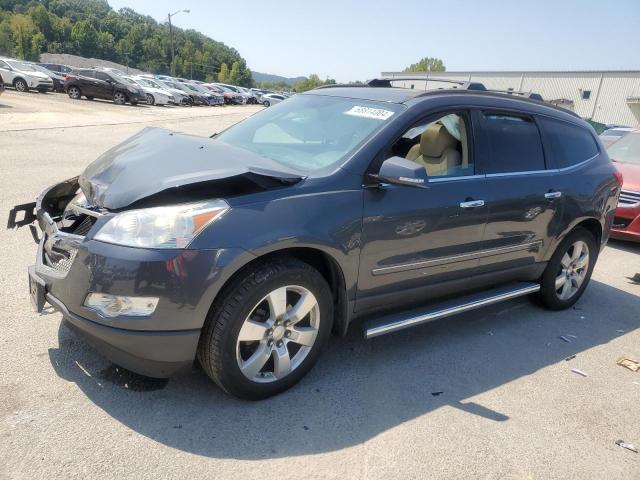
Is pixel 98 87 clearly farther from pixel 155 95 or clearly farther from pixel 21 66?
pixel 155 95

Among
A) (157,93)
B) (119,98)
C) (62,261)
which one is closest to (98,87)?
(119,98)

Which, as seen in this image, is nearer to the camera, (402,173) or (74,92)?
(402,173)

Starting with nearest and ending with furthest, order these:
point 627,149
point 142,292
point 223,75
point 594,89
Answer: point 142,292, point 627,149, point 594,89, point 223,75

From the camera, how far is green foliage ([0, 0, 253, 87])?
104812 millimetres

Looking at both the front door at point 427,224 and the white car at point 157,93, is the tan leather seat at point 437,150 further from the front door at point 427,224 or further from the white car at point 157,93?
the white car at point 157,93

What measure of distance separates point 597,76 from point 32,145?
60.2 m

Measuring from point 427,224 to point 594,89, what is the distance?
6237cm

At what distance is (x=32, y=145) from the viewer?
10.9 metres

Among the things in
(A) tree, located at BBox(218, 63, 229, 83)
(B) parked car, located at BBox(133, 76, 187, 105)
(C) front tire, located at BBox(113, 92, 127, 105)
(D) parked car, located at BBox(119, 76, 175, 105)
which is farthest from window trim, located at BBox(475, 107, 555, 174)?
(A) tree, located at BBox(218, 63, 229, 83)

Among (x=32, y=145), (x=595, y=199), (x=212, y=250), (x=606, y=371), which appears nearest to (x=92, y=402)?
(x=212, y=250)

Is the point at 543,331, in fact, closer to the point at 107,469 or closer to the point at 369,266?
the point at 369,266

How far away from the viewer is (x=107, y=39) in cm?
11912

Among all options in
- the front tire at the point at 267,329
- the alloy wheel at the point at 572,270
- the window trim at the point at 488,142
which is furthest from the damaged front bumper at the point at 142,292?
the alloy wheel at the point at 572,270

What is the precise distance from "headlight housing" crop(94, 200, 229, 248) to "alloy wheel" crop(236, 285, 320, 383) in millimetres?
545
